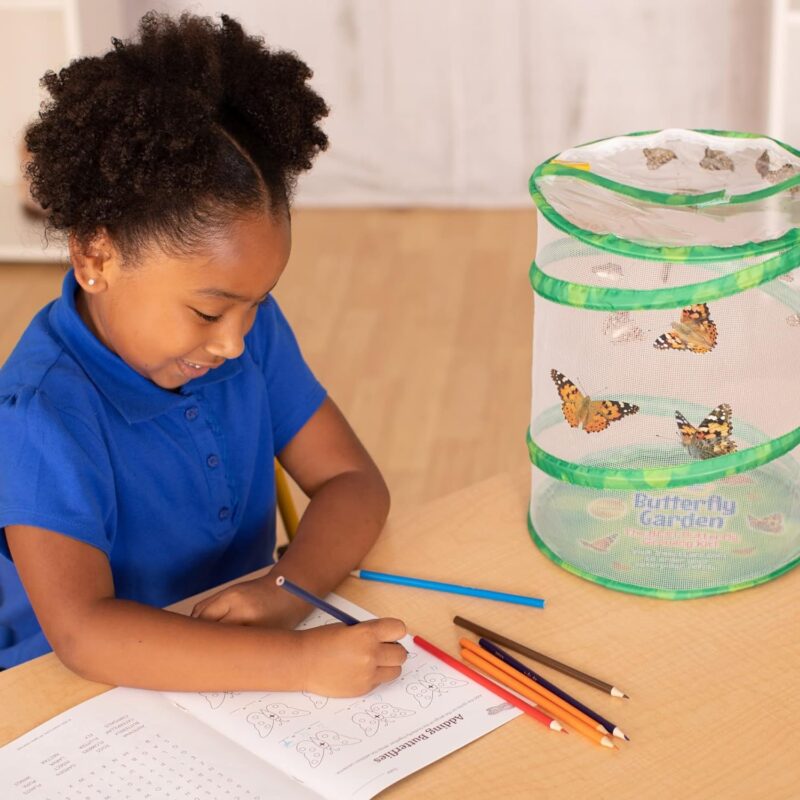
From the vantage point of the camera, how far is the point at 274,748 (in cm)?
107

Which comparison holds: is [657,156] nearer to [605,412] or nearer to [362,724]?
[605,412]

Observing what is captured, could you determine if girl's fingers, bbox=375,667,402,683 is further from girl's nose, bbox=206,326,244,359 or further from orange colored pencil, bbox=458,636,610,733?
girl's nose, bbox=206,326,244,359

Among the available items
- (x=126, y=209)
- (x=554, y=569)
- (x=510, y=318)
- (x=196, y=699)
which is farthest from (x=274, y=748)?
(x=510, y=318)

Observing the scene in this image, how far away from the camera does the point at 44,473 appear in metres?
1.22

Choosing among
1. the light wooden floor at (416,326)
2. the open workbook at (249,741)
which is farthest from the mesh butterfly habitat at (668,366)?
the light wooden floor at (416,326)

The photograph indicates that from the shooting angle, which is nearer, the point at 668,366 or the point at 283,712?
the point at 283,712

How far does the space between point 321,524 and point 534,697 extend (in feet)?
1.14

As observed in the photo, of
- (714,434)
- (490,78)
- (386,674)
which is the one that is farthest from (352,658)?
(490,78)

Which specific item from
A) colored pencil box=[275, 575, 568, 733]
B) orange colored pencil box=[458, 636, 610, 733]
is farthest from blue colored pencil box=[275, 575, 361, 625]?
orange colored pencil box=[458, 636, 610, 733]

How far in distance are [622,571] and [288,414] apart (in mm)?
433

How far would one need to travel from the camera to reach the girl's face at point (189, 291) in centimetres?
122

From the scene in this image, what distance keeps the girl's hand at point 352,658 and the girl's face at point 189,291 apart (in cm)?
29

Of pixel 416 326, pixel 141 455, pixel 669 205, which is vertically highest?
pixel 669 205

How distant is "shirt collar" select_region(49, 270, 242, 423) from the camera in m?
1.32
